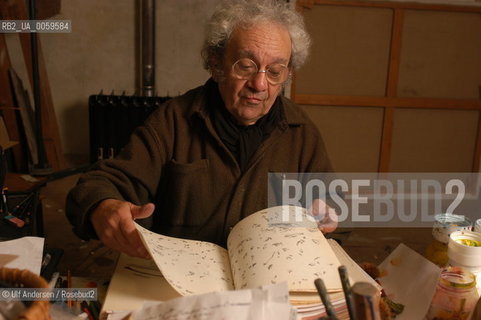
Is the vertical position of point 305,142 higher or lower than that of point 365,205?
higher

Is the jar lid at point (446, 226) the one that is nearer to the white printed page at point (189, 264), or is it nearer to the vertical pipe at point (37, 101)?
the white printed page at point (189, 264)

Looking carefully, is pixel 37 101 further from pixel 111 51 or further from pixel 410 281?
pixel 410 281

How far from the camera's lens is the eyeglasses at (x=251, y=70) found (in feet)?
4.16

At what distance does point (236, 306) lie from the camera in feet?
2.32

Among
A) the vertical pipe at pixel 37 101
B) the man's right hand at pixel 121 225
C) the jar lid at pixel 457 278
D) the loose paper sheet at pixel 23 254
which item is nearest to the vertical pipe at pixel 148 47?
the vertical pipe at pixel 37 101

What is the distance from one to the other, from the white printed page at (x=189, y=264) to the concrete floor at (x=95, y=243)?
139 centimetres

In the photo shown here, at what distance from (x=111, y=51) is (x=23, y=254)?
9.45 ft

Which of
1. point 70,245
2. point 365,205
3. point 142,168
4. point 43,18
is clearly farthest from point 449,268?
point 43,18

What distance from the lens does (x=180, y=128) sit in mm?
1337

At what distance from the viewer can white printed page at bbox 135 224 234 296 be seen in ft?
2.84

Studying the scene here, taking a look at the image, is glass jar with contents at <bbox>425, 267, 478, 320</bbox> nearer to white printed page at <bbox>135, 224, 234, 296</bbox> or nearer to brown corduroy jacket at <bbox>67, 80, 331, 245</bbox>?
white printed page at <bbox>135, 224, 234, 296</bbox>

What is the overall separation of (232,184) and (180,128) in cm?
22

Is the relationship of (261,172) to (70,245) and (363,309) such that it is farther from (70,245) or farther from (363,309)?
(70,245)

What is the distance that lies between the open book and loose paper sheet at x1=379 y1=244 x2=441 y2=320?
0.16 m
